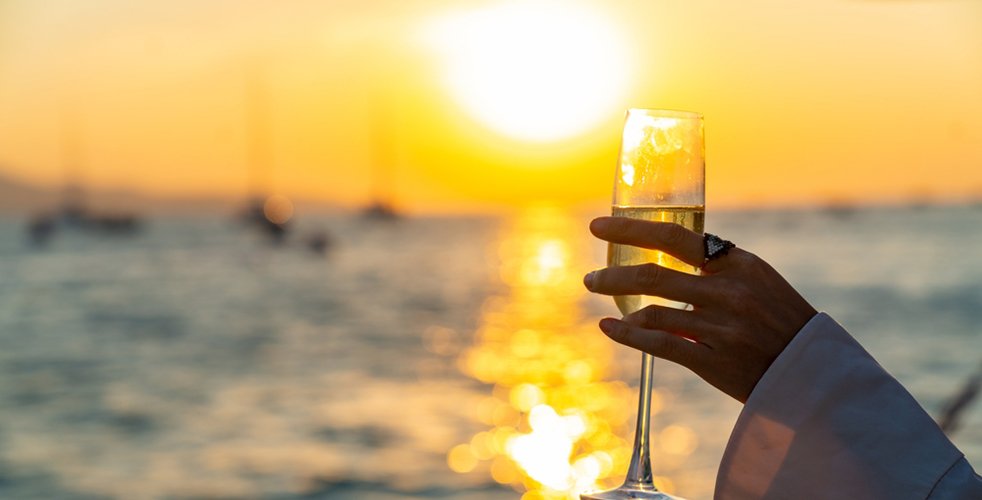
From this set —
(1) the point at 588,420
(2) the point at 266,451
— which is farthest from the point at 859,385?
(1) the point at 588,420

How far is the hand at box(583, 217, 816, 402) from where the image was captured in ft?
4.63

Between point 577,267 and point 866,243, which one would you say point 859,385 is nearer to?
point 866,243

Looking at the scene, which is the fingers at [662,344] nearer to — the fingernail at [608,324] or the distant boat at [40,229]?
the fingernail at [608,324]

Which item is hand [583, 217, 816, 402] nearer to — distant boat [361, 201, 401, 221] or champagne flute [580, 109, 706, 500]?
champagne flute [580, 109, 706, 500]

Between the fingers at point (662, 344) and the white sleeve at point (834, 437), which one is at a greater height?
the fingers at point (662, 344)

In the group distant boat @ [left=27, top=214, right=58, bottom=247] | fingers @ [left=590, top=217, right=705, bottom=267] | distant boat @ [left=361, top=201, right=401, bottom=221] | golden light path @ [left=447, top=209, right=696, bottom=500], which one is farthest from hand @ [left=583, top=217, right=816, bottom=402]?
distant boat @ [left=361, top=201, right=401, bottom=221]

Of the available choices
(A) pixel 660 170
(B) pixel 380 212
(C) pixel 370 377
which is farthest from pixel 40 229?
(A) pixel 660 170

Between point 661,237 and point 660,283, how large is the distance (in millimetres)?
64

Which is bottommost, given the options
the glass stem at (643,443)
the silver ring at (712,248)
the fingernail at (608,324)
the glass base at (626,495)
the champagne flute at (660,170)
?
the glass base at (626,495)

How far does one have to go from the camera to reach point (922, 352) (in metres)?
24.6

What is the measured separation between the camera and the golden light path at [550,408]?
1541 centimetres

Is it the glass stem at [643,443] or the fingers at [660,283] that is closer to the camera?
the fingers at [660,283]

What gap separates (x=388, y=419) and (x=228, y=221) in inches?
4414

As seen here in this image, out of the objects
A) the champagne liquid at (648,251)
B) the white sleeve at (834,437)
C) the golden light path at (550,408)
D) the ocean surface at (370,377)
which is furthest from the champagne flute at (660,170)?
the ocean surface at (370,377)
